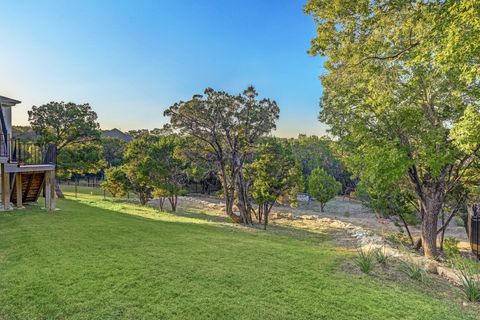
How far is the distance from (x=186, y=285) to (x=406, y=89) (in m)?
8.16

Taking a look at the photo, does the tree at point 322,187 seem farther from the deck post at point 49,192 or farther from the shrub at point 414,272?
the shrub at point 414,272

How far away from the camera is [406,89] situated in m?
8.52

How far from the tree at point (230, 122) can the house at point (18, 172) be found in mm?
6141

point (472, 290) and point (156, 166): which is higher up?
point (156, 166)

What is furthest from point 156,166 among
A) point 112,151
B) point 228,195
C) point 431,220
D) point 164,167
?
point 112,151

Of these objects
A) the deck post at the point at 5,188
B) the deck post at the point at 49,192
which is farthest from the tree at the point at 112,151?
the deck post at the point at 5,188

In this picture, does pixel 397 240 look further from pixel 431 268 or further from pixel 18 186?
pixel 18 186

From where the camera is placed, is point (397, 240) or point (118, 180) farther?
point (118, 180)

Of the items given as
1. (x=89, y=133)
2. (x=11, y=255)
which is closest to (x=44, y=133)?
(x=89, y=133)

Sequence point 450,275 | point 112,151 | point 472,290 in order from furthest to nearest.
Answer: point 112,151
point 450,275
point 472,290

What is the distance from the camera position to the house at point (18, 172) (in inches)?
384

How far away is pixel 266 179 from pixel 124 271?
438 inches

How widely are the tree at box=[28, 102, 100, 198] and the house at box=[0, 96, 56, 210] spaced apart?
758 centimetres

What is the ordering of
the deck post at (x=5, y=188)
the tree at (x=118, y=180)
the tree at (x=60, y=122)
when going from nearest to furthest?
the deck post at (x=5, y=188) → the tree at (x=60, y=122) → the tree at (x=118, y=180)
